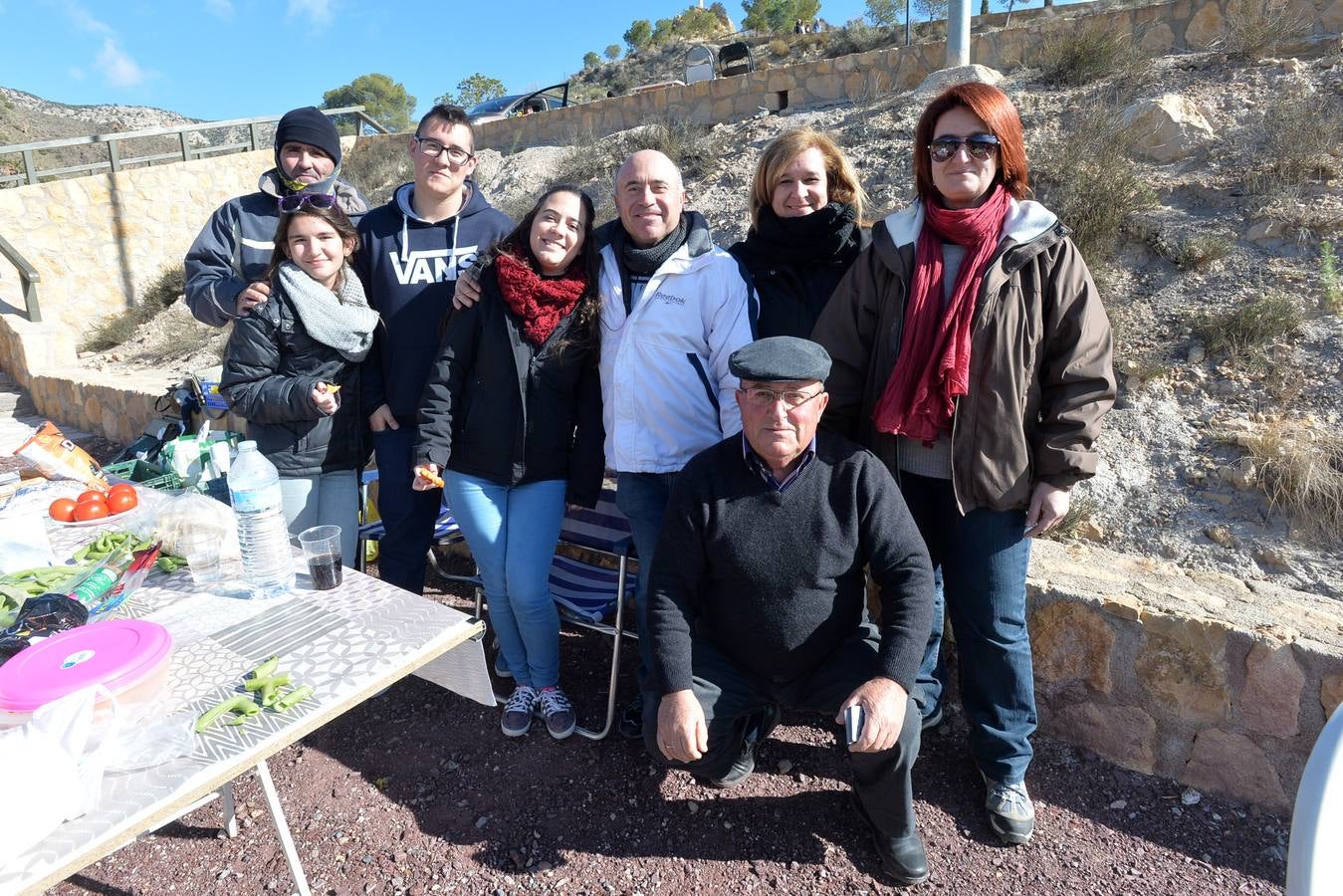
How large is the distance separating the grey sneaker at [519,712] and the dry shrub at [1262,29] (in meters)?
9.03

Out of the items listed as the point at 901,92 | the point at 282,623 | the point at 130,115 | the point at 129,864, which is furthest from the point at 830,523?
the point at 130,115

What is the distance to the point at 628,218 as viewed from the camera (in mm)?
2338

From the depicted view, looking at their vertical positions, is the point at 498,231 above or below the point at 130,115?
below

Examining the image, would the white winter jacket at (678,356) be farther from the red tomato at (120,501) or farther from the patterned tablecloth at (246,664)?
the red tomato at (120,501)

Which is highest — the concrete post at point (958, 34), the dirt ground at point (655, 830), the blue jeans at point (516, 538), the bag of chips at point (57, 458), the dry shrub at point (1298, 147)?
the concrete post at point (958, 34)

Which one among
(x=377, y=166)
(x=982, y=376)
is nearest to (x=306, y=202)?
(x=982, y=376)

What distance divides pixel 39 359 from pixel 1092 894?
9.33 metres

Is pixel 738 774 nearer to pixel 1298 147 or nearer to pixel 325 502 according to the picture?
pixel 325 502

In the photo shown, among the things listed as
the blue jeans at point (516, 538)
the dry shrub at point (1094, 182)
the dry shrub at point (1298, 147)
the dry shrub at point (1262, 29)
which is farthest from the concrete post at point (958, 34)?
the blue jeans at point (516, 538)

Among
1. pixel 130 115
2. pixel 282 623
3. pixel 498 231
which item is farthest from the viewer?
pixel 130 115

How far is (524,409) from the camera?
240 cm

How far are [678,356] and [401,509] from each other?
1.20m

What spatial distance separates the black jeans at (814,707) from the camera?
1916 millimetres

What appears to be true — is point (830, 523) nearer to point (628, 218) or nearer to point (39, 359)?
point (628, 218)
